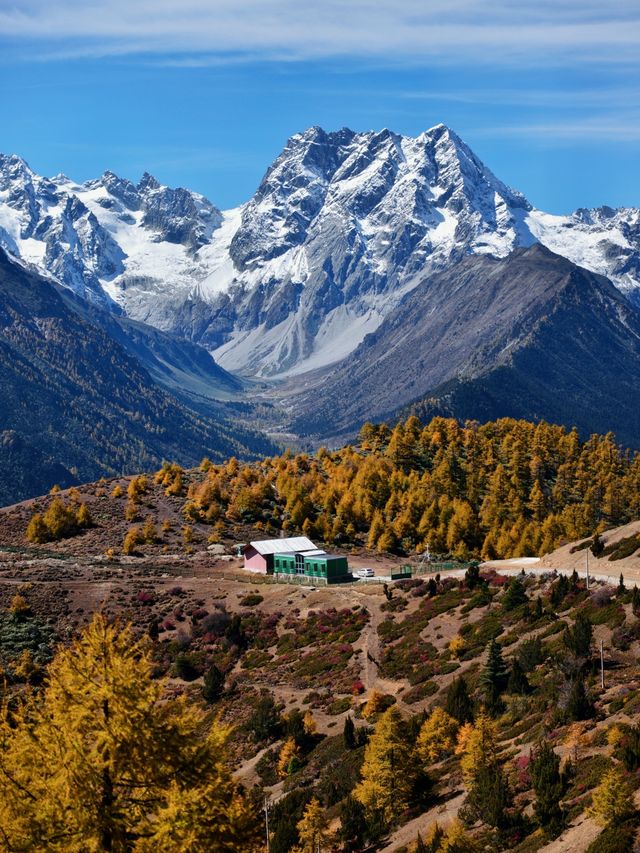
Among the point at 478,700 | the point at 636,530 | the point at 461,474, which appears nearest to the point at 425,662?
the point at 478,700

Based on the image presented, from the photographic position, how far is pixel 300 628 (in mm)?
105500

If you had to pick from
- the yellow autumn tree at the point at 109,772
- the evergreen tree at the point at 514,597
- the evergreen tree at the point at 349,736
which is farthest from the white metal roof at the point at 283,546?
the yellow autumn tree at the point at 109,772

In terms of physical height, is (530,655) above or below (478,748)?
above

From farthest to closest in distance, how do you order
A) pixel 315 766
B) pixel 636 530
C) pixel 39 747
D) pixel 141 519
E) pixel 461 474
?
1. pixel 461 474
2. pixel 141 519
3. pixel 636 530
4. pixel 315 766
5. pixel 39 747

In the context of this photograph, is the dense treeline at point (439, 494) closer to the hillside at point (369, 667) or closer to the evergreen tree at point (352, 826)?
the hillside at point (369, 667)

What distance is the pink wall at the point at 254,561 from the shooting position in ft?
441

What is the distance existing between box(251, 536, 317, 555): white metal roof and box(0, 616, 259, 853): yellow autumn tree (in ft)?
360

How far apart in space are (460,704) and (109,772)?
50980 millimetres

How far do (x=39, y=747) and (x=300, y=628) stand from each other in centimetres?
8249

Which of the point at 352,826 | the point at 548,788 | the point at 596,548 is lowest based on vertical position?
the point at 352,826

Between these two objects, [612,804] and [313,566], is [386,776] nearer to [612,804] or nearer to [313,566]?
[612,804]

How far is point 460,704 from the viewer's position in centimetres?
7144

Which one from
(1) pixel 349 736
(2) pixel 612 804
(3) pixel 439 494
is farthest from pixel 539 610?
(3) pixel 439 494

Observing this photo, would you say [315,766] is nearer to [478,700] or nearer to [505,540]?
[478,700]
